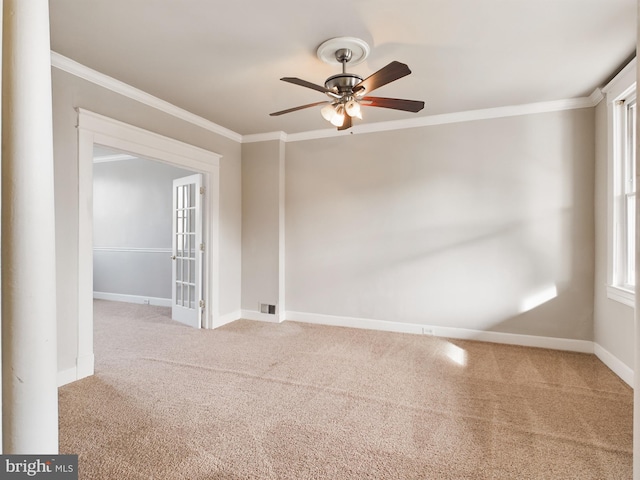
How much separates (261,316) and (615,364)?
12.5 ft

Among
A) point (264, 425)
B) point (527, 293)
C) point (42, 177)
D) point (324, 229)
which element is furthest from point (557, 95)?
point (42, 177)

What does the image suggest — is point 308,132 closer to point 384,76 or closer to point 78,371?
point 384,76

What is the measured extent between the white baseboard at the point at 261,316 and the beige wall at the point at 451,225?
0.74 ft

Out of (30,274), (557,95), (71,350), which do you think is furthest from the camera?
(557,95)

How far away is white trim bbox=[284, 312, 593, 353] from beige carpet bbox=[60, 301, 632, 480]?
0.45ft

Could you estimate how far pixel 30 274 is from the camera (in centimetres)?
67

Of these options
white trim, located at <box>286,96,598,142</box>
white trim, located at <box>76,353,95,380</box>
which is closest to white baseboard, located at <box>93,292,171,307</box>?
white trim, located at <box>76,353,95,380</box>

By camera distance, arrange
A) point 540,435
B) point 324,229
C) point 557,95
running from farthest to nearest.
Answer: point 324,229 < point 557,95 < point 540,435

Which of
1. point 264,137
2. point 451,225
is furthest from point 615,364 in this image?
point 264,137

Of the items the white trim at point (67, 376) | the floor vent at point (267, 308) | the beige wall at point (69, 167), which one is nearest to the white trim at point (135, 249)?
the floor vent at point (267, 308)

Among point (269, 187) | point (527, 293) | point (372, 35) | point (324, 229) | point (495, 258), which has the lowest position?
point (527, 293)

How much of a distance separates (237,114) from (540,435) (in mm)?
3937

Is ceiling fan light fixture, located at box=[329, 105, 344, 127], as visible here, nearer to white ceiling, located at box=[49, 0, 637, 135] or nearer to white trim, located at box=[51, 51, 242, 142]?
white ceiling, located at box=[49, 0, 637, 135]

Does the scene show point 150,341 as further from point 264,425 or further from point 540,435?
point 540,435
